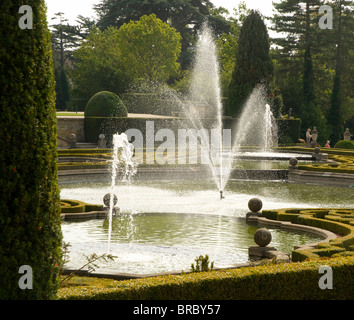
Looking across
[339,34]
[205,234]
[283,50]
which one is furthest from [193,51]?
[205,234]

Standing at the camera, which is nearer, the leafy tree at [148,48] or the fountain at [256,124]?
the fountain at [256,124]

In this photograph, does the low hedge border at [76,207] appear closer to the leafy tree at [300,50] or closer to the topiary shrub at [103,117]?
the topiary shrub at [103,117]

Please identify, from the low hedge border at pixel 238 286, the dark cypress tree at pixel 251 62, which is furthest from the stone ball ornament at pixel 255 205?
the dark cypress tree at pixel 251 62

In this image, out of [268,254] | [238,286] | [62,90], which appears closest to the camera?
[238,286]

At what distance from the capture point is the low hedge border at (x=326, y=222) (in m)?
8.90

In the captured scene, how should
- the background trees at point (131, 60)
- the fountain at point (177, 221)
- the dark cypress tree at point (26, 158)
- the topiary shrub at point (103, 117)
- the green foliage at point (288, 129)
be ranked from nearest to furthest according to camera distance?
the dark cypress tree at point (26, 158) < the fountain at point (177, 221) < the topiary shrub at point (103, 117) < the green foliage at point (288, 129) < the background trees at point (131, 60)

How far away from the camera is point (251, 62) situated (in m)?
39.8

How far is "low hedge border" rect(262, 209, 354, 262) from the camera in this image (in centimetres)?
890

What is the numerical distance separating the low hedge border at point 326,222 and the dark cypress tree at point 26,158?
15.6 feet

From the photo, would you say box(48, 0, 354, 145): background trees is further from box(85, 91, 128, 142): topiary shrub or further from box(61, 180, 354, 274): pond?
box(61, 180, 354, 274): pond

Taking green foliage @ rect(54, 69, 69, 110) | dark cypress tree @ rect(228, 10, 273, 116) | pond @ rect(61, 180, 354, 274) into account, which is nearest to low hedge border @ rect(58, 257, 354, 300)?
pond @ rect(61, 180, 354, 274)

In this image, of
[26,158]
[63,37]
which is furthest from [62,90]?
[26,158]

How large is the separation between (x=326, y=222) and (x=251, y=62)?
28.7 meters

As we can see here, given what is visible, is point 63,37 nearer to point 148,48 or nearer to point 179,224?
point 148,48
